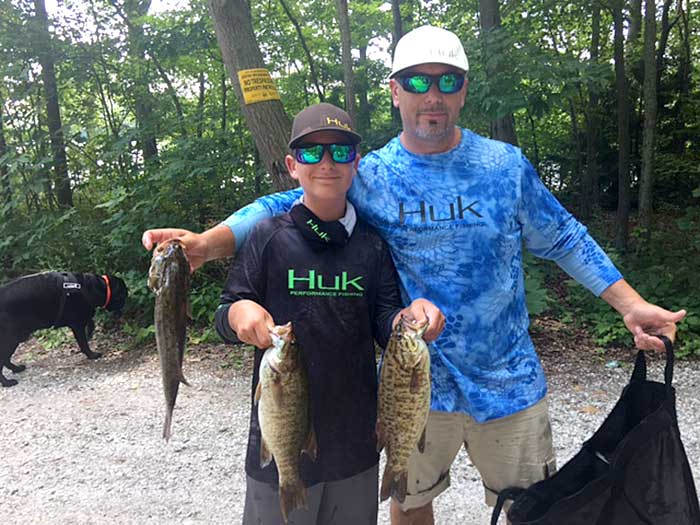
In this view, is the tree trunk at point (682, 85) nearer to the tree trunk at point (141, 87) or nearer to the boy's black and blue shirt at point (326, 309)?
the tree trunk at point (141, 87)

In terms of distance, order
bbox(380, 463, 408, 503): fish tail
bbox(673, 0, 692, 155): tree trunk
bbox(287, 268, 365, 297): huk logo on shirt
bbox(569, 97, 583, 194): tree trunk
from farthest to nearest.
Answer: bbox(569, 97, 583, 194): tree trunk, bbox(673, 0, 692, 155): tree trunk, bbox(287, 268, 365, 297): huk logo on shirt, bbox(380, 463, 408, 503): fish tail

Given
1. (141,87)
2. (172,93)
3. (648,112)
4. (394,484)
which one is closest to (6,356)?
(141,87)

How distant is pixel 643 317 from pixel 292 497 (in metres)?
1.60

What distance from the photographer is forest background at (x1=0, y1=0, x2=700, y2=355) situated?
19.8ft

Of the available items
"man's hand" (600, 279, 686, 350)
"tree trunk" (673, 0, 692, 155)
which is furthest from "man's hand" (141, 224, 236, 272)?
"tree trunk" (673, 0, 692, 155)

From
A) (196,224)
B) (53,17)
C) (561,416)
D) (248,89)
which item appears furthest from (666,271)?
(53,17)

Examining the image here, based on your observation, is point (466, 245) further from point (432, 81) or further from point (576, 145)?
point (576, 145)

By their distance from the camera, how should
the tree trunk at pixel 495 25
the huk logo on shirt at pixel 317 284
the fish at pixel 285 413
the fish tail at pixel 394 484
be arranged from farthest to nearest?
1. the tree trunk at pixel 495 25
2. the huk logo on shirt at pixel 317 284
3. the fish tail at pixel 394 484
4. the fish at pixel 285 413

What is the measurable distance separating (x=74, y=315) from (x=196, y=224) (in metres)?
2.17

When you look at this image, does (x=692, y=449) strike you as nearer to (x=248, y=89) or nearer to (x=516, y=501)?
(x=516, y=501)

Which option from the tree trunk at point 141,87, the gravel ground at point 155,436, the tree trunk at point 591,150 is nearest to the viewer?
the gravel ground at point 155,436

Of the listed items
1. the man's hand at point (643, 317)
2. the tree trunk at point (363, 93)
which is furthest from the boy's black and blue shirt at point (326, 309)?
the tree trunk at point (363, 93)

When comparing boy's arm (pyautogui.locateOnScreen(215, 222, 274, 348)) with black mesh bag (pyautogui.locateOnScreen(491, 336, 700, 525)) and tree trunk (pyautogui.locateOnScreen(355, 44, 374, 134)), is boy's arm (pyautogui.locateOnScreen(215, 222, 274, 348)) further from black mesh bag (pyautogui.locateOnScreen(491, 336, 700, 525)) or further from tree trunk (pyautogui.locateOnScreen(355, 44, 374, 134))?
tree trunk (pyautogui.locateOnScreen(355, 44, 374, 134))

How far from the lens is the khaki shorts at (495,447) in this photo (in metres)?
2.34
